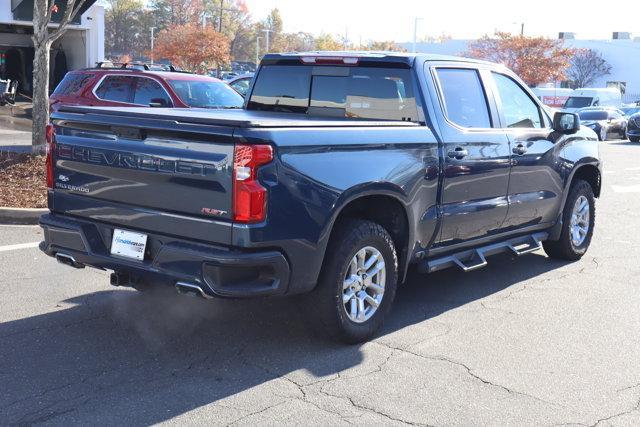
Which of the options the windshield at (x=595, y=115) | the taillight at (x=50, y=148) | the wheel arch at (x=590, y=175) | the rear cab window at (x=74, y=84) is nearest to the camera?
the taillight at (x=50, y=148)

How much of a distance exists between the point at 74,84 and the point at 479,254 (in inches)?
383

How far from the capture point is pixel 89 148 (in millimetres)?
4980

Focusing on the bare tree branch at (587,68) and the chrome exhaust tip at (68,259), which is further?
the bare tree branch at (587,68)

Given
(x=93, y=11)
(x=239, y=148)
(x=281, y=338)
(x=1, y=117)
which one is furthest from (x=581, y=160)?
(x=93, y=11)

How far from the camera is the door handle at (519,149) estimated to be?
21.5 ft

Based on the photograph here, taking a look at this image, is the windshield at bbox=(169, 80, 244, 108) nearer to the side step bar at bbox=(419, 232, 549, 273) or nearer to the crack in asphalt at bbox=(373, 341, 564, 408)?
the side step bar at bbox=(419, 232, 549, 273)

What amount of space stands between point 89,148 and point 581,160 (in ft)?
16.0

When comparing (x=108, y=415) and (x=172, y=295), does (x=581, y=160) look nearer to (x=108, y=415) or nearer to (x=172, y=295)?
(x=172, y=295)

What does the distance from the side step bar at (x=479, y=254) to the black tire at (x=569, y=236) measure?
0.43 meters

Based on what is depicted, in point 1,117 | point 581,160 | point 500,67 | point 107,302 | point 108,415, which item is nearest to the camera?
point 108,415

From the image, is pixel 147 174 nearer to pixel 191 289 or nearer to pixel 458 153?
pixel 191 289

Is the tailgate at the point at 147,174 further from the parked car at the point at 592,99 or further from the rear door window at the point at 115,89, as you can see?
the parked car at the point at 592,99

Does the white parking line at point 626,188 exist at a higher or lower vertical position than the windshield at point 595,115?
lower

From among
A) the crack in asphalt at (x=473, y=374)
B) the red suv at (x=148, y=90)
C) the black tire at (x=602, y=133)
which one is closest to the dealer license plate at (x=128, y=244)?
the crack in asphalt at (x=473, y=374)
